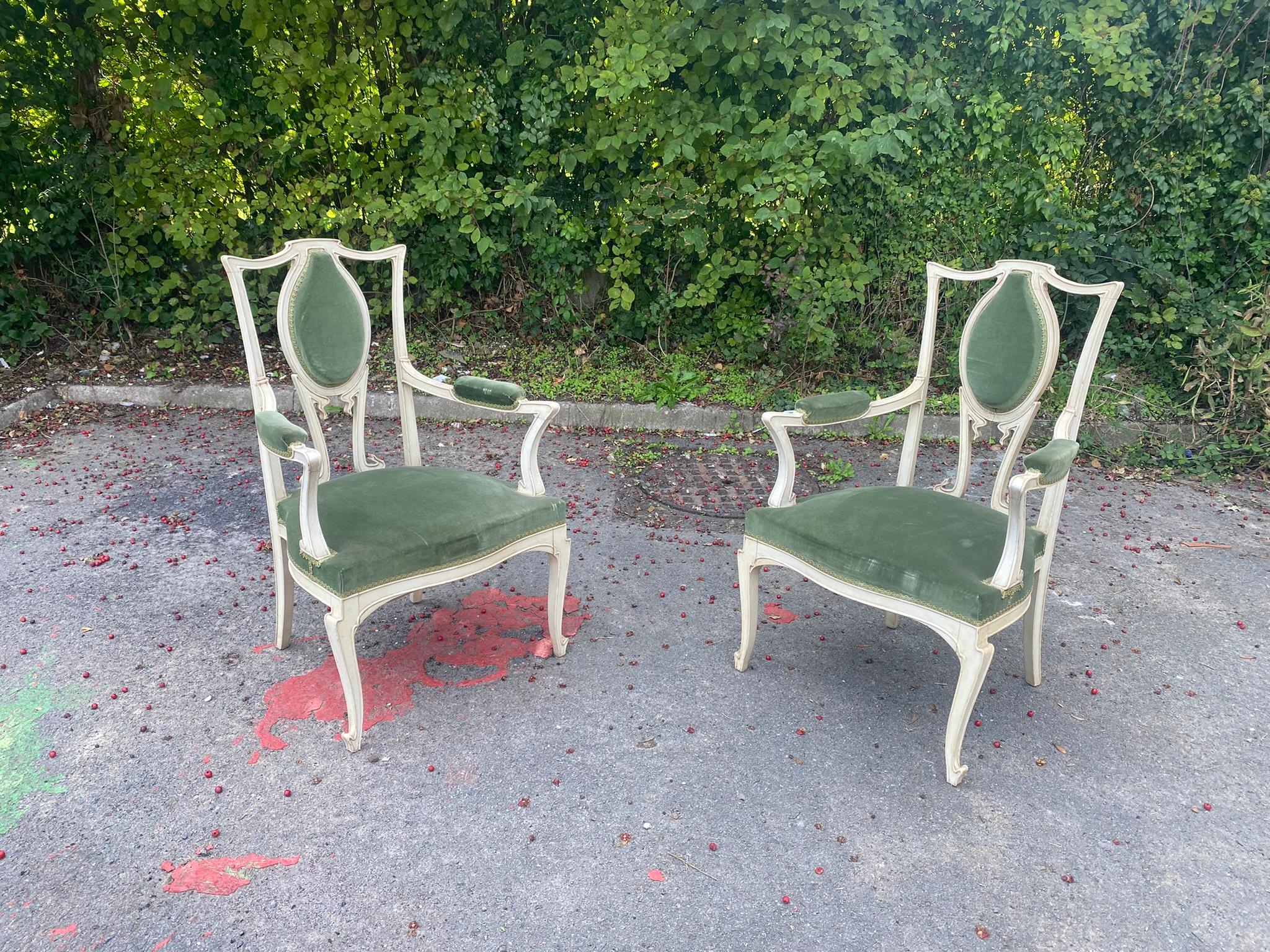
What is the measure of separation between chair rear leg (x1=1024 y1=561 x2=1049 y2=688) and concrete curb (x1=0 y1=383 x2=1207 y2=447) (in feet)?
7.68

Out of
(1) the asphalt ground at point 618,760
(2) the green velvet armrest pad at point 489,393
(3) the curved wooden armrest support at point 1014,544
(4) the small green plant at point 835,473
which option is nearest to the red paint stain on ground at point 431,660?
(1) the asphalt ground at point 618,760

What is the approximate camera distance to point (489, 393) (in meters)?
2.63

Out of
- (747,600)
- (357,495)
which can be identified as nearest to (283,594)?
(357,495)

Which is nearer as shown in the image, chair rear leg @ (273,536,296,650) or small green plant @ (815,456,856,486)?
chair rear leg @ (273,536,296,650)

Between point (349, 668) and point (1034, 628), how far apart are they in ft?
6.50

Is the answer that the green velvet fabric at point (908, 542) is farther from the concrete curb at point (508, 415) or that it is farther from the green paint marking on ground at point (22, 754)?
the concrete curb at point (508, 415)

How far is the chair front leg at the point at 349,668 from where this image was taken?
84.5 inches

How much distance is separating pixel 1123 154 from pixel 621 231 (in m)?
2.87

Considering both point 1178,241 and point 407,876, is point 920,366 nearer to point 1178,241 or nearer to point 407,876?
point 407,876

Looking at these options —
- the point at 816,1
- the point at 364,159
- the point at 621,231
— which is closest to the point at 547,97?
the point at 621,231

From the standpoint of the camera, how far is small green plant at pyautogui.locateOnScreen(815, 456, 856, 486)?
13.6ft

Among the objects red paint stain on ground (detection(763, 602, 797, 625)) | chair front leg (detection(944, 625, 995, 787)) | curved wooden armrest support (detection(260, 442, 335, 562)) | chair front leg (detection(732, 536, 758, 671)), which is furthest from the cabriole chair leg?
chair front leg (detection(944, 625, 995, 787))

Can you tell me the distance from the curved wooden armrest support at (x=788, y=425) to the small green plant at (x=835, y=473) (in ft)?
4.69

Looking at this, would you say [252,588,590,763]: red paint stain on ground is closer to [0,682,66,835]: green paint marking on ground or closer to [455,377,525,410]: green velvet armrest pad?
[0,682,66,835]: green paint marking on ground
